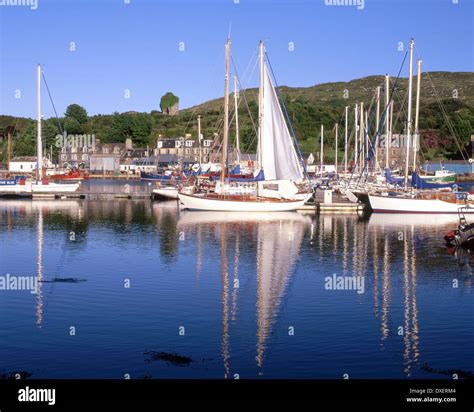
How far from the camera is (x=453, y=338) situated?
24516 mm

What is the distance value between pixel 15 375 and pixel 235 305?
10.4 m

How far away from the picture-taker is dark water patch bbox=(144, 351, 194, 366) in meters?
21.5

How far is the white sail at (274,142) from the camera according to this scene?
6250cm

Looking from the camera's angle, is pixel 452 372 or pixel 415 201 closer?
pixel 452 372

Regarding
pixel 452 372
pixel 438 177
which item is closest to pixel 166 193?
pixel 438 177

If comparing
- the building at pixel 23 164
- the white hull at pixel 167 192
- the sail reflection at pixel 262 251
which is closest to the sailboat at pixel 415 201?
the sail reflection at pixel 262 251

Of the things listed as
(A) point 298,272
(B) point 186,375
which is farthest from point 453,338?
(A) point 298,272

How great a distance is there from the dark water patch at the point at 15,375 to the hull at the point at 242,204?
43316 millimetres

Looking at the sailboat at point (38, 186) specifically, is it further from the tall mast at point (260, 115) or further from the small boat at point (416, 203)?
the small boat at point (416, 203)

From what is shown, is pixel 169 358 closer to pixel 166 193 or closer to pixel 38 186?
pixel 166 193

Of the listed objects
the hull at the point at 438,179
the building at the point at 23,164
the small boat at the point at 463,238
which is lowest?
the small boat at the point at 463,238

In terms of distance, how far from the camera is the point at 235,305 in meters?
28.8

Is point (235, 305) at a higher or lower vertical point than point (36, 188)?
lower
